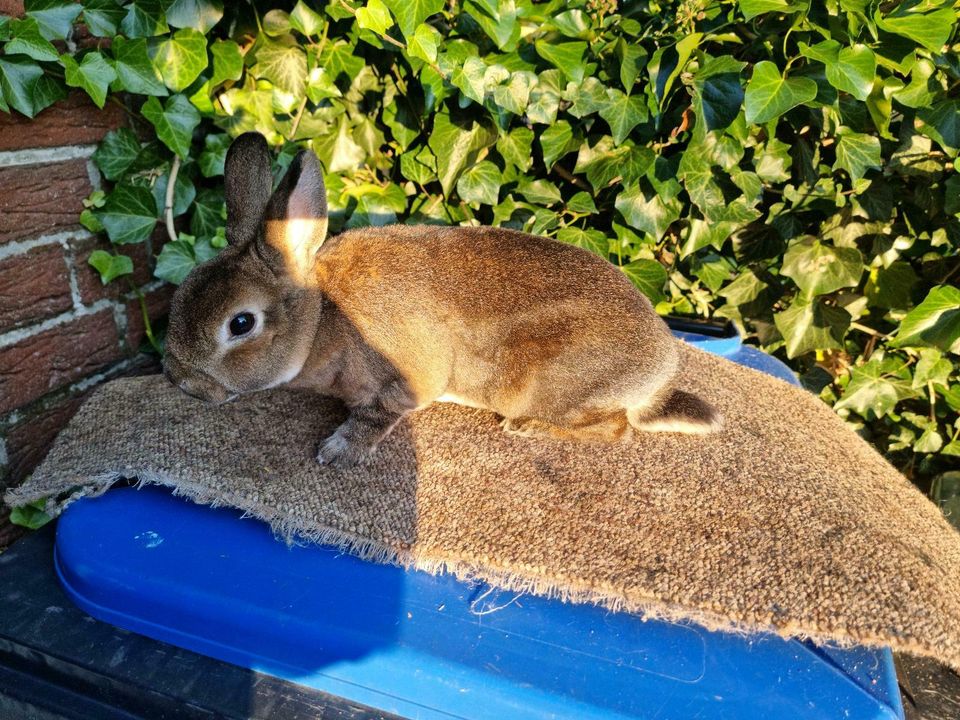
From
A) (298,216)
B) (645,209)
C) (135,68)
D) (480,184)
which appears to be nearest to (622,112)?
(645,209)

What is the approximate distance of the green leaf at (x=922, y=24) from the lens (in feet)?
5.07

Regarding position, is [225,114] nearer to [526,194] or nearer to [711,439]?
[526,194]

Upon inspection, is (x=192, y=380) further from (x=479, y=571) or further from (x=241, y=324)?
(x=479, y=571)

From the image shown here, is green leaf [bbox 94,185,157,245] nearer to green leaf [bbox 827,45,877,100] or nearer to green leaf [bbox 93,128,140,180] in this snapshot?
green leaf [bbox 93,128,140,180]

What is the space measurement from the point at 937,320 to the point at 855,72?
31.2 inches

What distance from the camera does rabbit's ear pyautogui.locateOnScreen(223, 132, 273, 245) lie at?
1501mm

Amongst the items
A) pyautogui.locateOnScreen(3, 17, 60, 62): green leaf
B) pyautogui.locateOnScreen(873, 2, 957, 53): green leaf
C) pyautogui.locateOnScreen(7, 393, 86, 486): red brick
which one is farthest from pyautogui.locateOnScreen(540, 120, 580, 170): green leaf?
pyautogui.locateOnScreen(7, 393, 86, 486): red brick

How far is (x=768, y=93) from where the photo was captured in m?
1.64

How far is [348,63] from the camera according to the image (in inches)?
77.5

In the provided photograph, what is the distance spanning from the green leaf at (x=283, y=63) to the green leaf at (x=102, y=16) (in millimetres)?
404

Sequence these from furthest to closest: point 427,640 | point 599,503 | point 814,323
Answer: point 814,323, point 599,503, point 427,640

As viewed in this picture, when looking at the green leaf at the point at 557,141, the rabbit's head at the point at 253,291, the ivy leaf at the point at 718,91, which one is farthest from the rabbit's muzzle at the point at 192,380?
the ivy leaf at the point at 718,91

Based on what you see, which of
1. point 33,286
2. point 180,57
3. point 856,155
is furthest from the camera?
point 856,155

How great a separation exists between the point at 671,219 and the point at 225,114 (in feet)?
4.73
